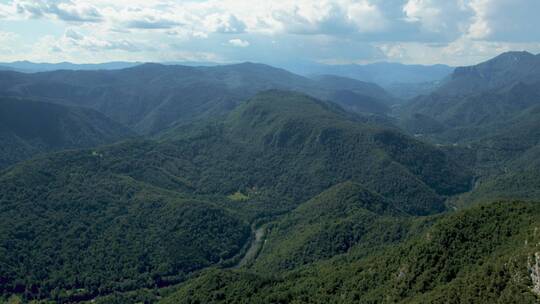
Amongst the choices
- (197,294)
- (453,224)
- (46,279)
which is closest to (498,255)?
(453,224)

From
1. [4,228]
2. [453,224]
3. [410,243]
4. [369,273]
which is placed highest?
[453,224]

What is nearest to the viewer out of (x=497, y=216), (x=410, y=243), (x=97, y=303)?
(x=497, y=216)

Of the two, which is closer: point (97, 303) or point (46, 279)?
point (97, 303)

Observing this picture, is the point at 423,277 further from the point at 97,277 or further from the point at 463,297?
the point at 97,277

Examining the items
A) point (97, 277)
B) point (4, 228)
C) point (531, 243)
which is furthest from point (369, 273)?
point (4, 228)

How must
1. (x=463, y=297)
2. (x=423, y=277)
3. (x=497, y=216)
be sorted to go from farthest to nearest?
(x=497, y=216), (x=423, y=277), (x=463, y=297)

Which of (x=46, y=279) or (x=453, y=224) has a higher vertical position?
(x=453, y=224)

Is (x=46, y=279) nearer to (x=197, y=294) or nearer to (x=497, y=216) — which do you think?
(x=197, y=294)
